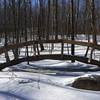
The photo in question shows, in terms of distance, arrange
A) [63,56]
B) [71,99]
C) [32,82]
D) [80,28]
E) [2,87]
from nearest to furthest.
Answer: [71,99]
[2,87]
[32,82]
[63,56]
[80,28]

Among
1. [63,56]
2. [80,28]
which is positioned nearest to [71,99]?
[63,56]

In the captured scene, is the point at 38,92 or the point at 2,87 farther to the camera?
the point at 2,87

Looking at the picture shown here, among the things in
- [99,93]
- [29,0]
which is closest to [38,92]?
[99,93]

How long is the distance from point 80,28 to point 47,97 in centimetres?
4694

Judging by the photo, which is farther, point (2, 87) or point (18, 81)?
point (18, 81)

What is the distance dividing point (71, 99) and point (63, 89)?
2.51 feet

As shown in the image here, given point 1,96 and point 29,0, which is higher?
point 29,0

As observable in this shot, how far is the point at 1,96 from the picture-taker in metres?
6.45

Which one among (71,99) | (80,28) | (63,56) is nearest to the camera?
(71,99)

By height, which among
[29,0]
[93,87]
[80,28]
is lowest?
[80,28]

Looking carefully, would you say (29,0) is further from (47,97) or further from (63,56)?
(47,97)

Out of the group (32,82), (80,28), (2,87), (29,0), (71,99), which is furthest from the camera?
(80,28)

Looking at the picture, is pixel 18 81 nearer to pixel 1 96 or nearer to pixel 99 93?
pixel 1 96

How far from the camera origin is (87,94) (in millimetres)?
6797
